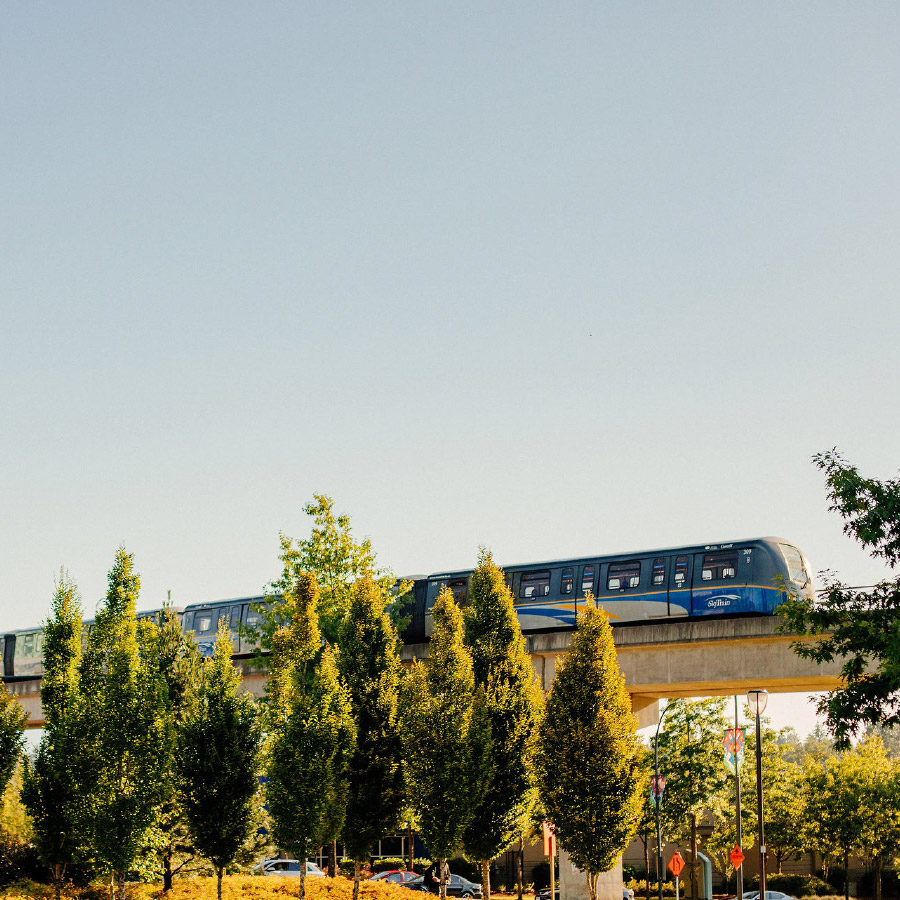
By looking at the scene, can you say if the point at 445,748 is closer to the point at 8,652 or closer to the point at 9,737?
the point at 9,737

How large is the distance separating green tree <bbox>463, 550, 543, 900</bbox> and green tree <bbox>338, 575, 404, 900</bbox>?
243 centimetres

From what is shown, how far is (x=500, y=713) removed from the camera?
3184 centimetres

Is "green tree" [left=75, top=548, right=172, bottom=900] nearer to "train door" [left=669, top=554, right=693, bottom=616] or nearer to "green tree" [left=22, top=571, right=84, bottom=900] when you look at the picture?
"green tree" [left=22, top=571, right=84, bottom=900]

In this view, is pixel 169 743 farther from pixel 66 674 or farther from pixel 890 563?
pixel 890 563

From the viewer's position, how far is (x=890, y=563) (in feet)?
68.0

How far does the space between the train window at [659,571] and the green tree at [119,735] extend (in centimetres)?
1819

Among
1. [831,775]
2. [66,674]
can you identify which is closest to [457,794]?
Answer: [66,674]

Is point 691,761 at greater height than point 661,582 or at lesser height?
lesser

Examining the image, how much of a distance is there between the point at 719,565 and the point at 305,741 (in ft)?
53.3

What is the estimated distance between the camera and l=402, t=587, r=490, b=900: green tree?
98.4 ft

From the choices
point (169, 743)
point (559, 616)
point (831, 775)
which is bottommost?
point (831, 775)

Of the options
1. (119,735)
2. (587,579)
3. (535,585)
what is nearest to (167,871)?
(119,735)

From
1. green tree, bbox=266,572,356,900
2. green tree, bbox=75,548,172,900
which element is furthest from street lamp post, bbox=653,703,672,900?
green tree, bbox=75,548,172,900

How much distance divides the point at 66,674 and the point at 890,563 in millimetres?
22392
